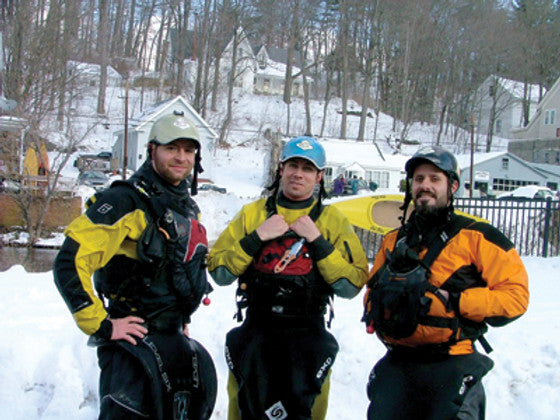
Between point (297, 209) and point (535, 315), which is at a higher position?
point (297, 209)

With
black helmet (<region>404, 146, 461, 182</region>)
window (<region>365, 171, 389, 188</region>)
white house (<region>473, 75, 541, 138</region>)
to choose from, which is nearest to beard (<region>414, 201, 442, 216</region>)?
black helmet (<region>404, 146, 461, 182</region>)

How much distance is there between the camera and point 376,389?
9.68 ft

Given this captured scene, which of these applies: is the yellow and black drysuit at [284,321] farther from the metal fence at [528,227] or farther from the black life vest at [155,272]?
the metal fence at [528,227]

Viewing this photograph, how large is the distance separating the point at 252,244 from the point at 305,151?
2.30 feet

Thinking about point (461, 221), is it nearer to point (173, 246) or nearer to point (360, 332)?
point (173, 246)

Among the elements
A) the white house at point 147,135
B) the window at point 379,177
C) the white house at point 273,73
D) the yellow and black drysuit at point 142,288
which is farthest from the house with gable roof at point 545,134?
the yellow and black drysuit at point 142,288

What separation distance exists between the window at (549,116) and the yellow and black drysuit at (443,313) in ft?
163

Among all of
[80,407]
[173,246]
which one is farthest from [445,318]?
[80,407]

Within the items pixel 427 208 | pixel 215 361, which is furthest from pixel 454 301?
pixel 215 361

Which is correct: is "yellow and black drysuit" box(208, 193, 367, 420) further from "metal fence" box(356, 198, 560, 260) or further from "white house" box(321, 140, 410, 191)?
"white house" box(321, 140, 410, 191)

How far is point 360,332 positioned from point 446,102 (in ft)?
170

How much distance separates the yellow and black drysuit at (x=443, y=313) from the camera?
269 centimetres

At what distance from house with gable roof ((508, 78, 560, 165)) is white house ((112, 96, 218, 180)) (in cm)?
2998

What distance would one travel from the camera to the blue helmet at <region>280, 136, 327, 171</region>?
132 inches
